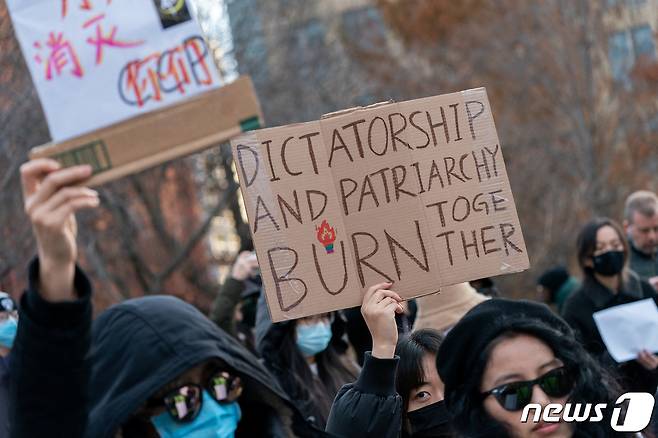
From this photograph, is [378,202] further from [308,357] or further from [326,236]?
[308,357]

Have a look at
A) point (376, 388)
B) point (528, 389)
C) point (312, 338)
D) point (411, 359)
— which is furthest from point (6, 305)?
point (528, 389)

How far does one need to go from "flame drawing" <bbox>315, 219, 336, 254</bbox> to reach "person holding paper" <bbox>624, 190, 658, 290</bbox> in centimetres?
439

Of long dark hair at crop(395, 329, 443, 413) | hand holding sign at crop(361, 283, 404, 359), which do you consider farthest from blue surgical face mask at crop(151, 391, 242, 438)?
long dark hair at crop(395, 329, 443, 413)

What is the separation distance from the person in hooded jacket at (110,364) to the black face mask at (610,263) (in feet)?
11.1

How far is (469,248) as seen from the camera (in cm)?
373

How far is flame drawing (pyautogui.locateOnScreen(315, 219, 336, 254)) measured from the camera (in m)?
3.55

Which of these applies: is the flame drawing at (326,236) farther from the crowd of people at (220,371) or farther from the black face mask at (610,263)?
the black face mask at (610,263)

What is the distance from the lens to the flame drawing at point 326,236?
3.55 m

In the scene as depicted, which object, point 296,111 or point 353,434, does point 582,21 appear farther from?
point 353,434

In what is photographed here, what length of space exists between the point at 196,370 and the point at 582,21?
15.8 meters

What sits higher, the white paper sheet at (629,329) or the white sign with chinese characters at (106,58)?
the white sign with chinese characters at (106,58)

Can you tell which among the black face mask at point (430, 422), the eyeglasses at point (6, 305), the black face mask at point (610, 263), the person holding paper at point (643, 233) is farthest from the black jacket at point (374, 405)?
the person holding paper at point (643, 233)

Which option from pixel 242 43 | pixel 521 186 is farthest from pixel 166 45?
pixel 521 186

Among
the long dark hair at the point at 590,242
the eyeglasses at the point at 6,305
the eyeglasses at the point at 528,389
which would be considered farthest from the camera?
the long dark hair at the point at 590,242
